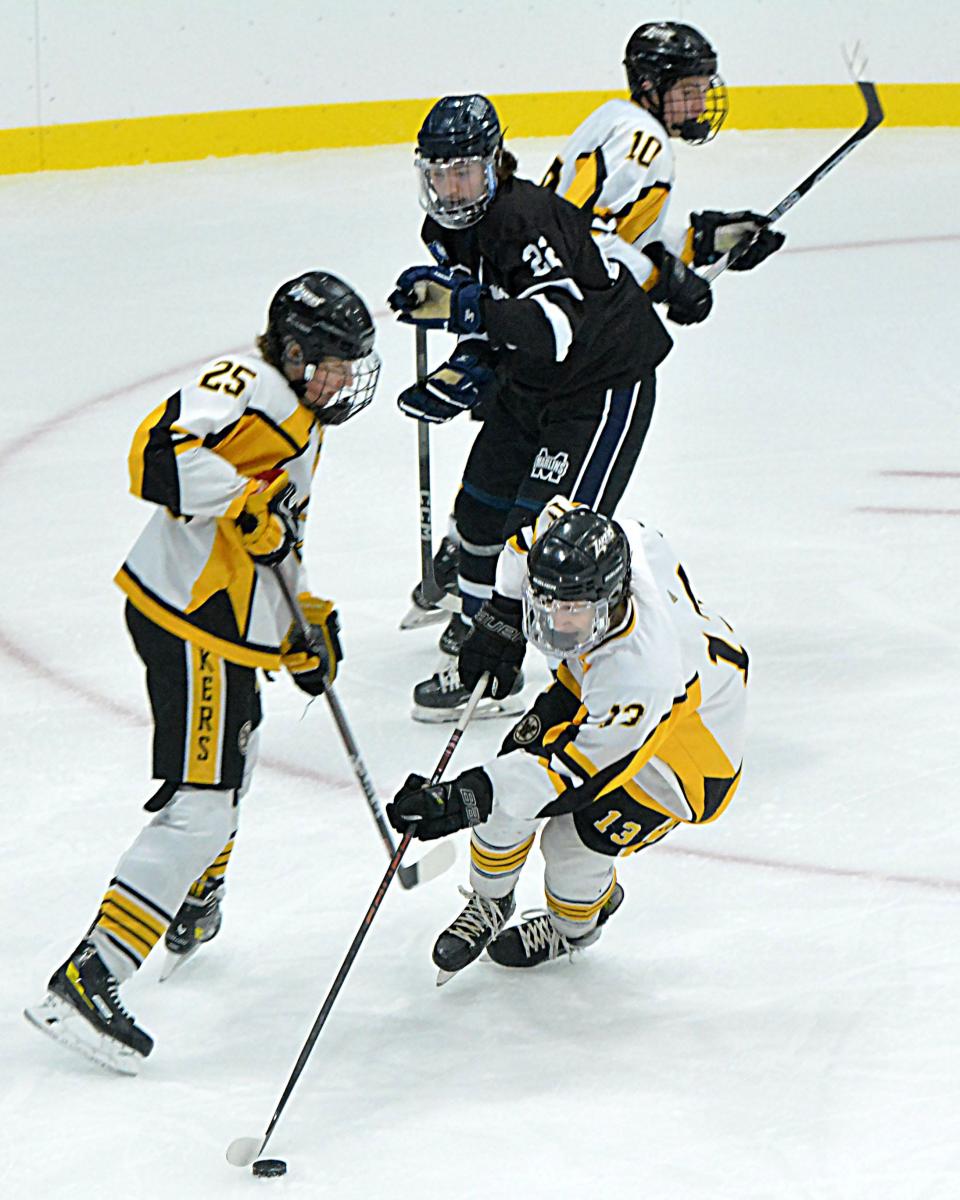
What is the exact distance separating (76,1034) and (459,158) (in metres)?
1.54

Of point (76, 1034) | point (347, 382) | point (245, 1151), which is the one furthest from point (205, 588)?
point (245, 1151)

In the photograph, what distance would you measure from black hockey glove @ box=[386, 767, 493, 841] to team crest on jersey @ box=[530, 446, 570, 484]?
108cm

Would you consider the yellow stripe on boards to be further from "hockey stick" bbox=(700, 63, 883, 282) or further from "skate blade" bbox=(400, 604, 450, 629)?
"skate blade" bbox=(400, 604, 450, 629)

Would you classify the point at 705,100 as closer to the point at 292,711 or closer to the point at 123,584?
the point at 292,711

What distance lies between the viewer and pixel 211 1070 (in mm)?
2475

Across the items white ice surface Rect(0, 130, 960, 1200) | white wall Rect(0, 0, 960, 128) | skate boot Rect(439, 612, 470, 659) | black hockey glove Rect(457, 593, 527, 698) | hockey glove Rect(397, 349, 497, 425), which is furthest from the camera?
white wall Rect(0, 0, 960, 128)

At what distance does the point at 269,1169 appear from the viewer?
7.31 ft

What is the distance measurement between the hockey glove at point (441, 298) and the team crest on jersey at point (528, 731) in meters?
0.89

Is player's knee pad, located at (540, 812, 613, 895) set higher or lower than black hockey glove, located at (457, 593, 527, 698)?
lower

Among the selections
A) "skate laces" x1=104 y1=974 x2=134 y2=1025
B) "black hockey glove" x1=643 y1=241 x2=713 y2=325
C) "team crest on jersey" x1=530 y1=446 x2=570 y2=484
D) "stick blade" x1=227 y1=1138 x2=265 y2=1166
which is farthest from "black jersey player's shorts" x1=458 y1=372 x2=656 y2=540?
"stick blade" x1=227 y1=1138 x2=265 y2=1166

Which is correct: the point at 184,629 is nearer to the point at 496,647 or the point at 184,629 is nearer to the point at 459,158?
the point at 496,647

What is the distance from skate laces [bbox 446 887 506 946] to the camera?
105 inches

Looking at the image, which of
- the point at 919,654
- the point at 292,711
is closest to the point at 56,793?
the point at 292,711

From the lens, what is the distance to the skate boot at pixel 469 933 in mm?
2658
